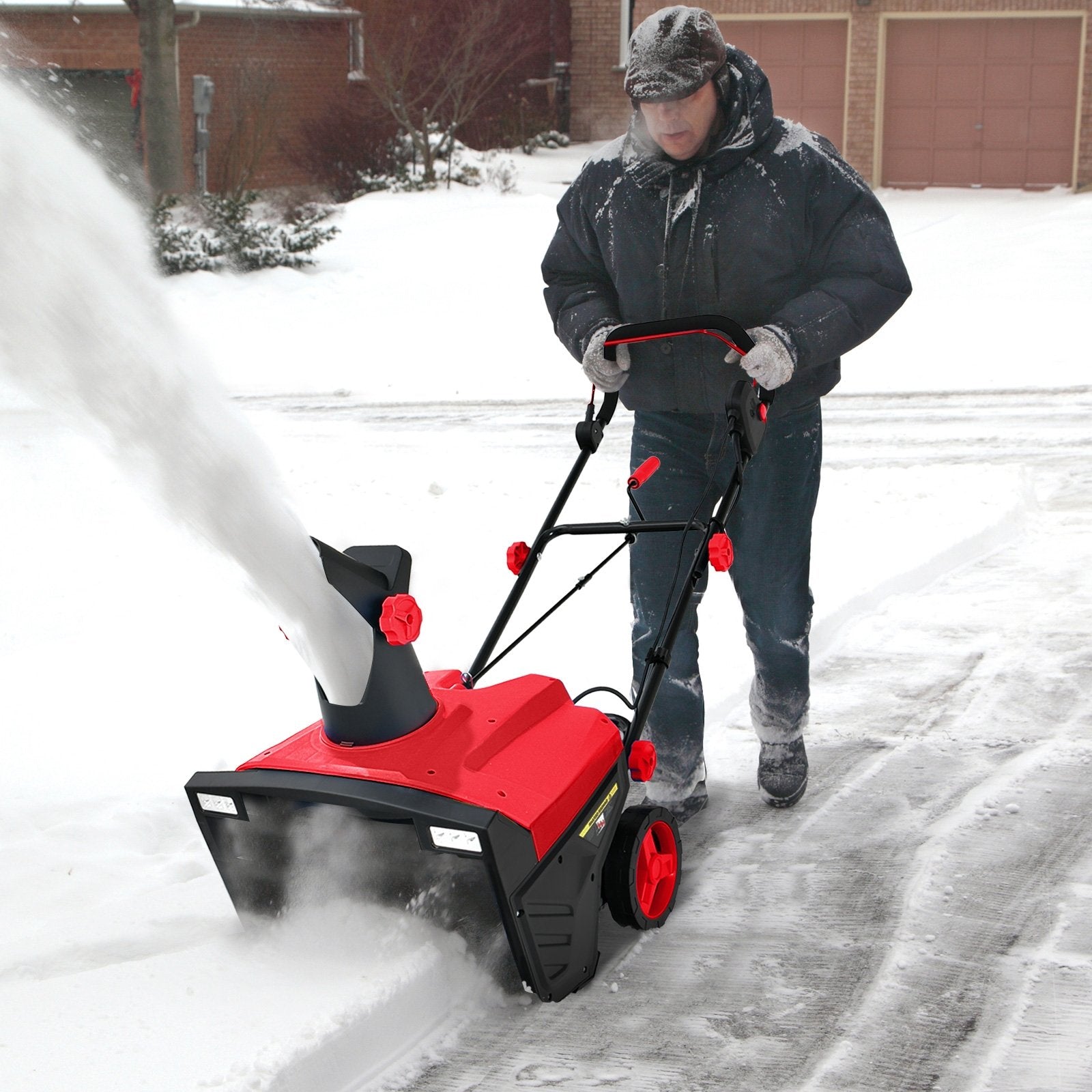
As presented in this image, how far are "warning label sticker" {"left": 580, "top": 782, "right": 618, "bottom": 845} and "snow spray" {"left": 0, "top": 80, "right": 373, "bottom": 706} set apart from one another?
600 millimetres

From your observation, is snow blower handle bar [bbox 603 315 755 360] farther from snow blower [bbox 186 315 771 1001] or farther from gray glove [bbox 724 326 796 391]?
snow blower [bbox 186 315 771 1001]

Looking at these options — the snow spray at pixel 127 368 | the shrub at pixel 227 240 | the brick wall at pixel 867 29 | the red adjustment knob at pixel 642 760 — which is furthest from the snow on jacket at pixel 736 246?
the brick wall at pixel 867 29

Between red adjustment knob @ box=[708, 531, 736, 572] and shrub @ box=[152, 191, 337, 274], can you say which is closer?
red adjustment knob @ box=[708, 531, 736, 572]

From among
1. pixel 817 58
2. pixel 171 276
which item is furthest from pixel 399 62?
pixel 171 276

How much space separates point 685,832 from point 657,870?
51cm

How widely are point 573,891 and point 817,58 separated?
21.2 m

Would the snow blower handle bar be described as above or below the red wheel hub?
above

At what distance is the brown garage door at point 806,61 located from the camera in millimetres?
21391

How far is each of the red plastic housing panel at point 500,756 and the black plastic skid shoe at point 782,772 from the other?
832 millimetres

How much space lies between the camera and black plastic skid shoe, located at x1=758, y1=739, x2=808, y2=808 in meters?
3.57

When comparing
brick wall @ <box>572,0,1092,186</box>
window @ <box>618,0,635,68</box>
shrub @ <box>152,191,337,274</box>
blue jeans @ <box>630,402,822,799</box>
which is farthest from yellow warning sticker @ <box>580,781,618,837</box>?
window @ <box>618,0,635,68</box>

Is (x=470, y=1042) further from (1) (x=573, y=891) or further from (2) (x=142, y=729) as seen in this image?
(2) (x=142, y=729)

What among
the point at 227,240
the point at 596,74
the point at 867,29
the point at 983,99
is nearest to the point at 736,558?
the point at 227,240

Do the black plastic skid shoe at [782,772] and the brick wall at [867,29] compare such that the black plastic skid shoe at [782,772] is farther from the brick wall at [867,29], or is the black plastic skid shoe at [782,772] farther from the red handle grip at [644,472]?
the brick wall at [867,29]
